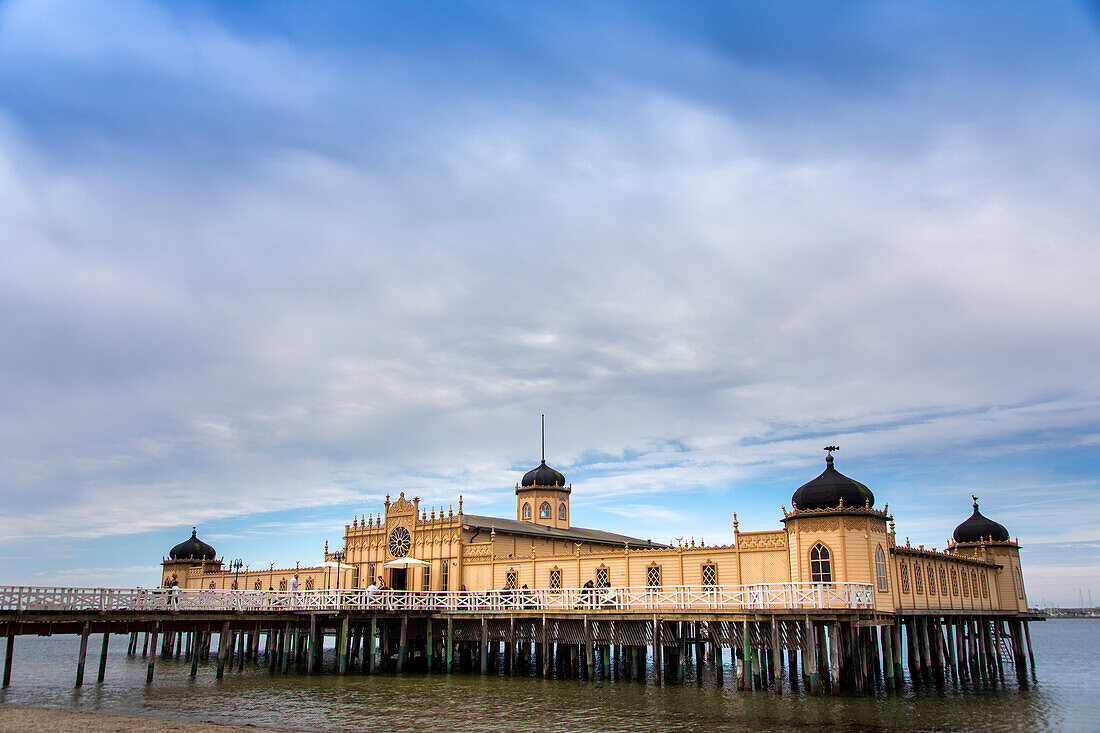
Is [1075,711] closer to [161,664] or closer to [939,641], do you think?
[939,641]

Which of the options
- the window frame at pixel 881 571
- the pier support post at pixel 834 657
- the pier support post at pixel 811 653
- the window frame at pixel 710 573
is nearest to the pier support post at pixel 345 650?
the window frame at pixel 710 573

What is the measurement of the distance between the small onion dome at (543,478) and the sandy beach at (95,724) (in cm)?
3224

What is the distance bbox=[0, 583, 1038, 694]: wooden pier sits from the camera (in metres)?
29.4

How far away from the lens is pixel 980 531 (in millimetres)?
47000

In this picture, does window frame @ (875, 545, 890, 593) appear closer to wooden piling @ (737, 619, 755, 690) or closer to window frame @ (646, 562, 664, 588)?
wooden piling @ (737, 619, 755, 690)

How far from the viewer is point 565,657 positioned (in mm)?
42844

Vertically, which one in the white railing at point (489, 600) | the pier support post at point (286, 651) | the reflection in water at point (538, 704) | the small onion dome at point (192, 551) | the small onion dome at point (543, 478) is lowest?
the reflection in water at point (538, 704)

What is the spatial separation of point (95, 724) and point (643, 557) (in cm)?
2232

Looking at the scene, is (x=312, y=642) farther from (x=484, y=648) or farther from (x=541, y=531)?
(x=541, y=531)

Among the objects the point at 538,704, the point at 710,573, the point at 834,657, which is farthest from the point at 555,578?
the point at 834,657

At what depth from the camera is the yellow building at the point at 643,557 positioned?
1258 inches

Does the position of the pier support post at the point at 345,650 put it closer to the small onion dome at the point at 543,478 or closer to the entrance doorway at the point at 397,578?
the entrance doorway at the point at 397,578

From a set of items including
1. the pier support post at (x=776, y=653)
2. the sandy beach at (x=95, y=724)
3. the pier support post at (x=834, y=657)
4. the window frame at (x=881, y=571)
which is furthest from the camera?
the window frame at (x=881, y=571)

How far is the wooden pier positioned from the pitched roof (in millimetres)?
4939
